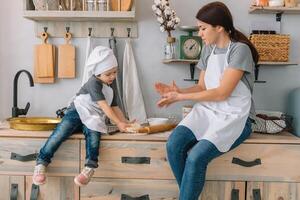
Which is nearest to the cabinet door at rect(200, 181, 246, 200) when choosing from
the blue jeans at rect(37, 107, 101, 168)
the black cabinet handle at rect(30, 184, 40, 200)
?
the blue jeans at rect(37, 107, 101, 168)

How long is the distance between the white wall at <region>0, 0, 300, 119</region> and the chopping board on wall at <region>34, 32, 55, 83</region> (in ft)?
0.18

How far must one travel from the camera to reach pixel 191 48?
8.05 feet

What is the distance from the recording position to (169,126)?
2.30 metres

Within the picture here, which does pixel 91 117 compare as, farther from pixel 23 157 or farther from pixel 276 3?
pixel 276 3

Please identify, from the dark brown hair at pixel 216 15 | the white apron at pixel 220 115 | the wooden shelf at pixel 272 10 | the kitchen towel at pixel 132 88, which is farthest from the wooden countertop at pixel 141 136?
the wooden shelf at pixel 272 10

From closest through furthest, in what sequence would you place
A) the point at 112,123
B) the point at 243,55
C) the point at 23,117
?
the point at 243,55
the point at 112,123
the point at 23,117

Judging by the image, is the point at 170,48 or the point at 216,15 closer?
the point at 216,15

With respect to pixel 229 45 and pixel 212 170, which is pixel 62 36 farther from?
pixel 212 170

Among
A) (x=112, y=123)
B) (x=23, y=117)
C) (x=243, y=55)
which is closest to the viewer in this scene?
(x=243, y=55)

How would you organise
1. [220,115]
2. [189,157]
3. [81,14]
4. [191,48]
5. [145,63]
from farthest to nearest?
[145,63] < [191,48] < [81,14] < [220,115] < [189,157]

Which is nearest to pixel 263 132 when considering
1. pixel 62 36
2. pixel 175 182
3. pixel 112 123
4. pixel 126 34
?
pixel 175 182

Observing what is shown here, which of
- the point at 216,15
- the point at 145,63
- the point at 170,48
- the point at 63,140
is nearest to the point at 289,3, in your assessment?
the point at 216,15

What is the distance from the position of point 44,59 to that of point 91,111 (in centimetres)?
54

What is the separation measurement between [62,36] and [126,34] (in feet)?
1.19
